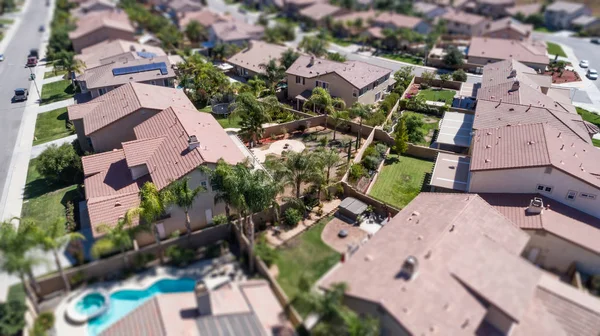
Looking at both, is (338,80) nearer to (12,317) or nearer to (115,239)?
(115,239)

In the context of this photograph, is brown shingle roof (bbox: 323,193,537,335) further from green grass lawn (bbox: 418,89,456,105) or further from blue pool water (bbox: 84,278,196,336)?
green grass lawn (bbox: 418,89,456,105)

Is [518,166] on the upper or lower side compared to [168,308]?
upper

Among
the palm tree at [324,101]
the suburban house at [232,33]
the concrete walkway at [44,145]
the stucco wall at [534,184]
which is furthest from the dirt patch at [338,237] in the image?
the suburban house at [232,33]

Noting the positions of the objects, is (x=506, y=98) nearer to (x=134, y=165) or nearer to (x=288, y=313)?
(x=288, y=313)

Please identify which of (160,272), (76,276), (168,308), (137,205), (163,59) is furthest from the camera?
(163,59)

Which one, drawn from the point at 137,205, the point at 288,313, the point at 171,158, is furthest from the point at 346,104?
the point at 288,313

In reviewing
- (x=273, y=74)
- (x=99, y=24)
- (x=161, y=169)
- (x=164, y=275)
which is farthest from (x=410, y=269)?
(x=99, y=24)

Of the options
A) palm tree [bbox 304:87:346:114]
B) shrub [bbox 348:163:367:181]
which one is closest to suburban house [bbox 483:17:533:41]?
palm tree [bbox 304:87:346:114]

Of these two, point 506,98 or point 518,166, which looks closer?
point 518,166
